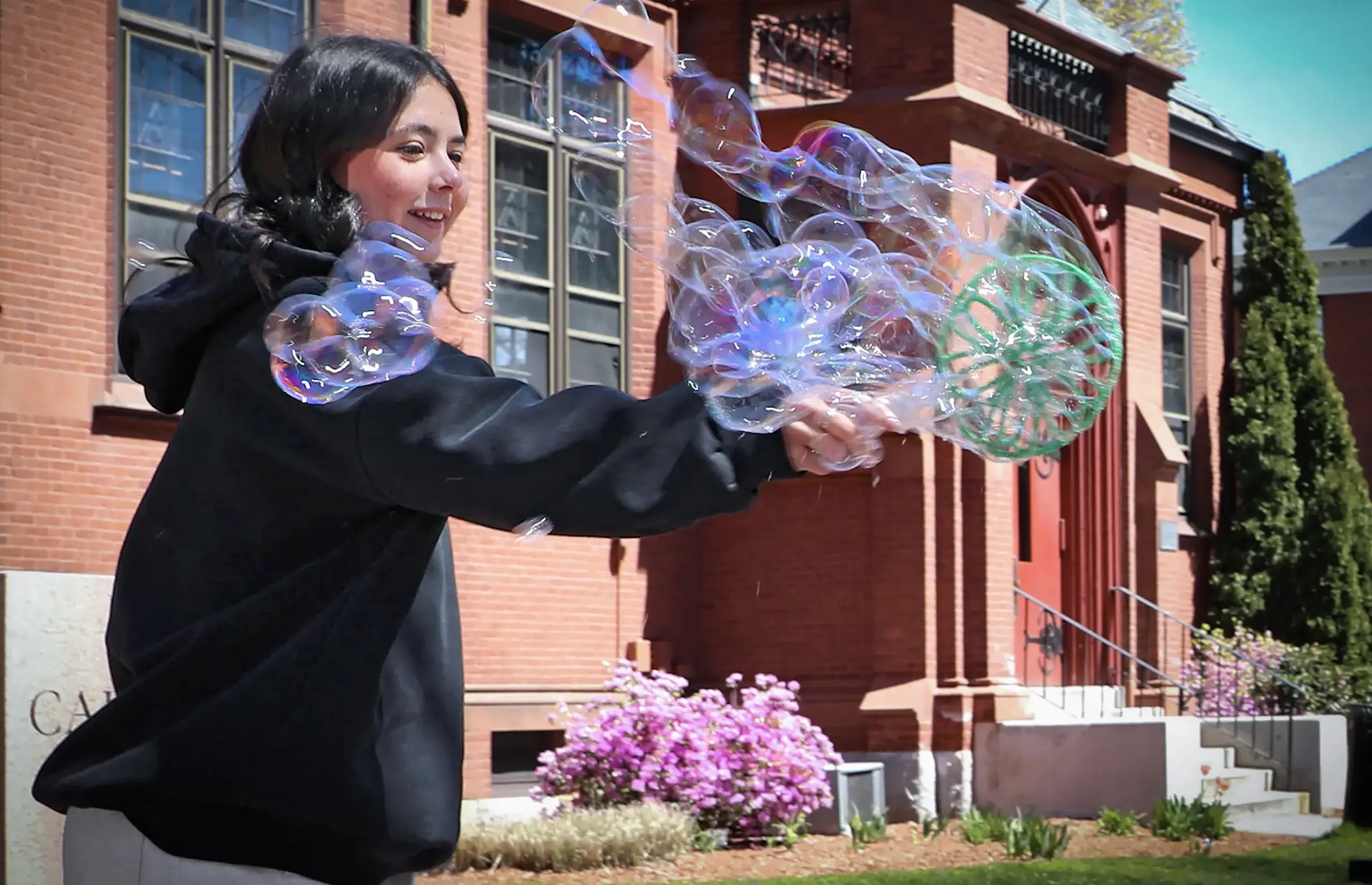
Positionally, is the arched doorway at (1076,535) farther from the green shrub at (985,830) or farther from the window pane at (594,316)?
the green shrub at (985,830)

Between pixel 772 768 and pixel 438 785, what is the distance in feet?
36.8

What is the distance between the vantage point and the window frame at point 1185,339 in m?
22.8

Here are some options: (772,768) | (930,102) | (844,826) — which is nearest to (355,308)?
(772,768)

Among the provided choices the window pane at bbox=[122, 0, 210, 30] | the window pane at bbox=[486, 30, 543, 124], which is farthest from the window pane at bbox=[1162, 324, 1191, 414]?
the window pane at bbox=[122, 0, 210, 30]

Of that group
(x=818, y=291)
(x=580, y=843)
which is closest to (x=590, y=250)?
(x=580, y=843)

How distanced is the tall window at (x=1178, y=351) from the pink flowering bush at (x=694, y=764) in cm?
1059

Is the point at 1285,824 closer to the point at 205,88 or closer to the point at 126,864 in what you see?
the point at 205,88

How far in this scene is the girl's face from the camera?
8.50ft

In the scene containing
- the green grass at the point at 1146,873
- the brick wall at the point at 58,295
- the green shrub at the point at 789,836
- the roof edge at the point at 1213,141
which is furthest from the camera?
the roof edge at the point at 1213,141

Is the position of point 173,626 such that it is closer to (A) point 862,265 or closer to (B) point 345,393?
(B) point 345,393

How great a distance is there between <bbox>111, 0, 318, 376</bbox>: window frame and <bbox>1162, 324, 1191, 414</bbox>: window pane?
12.9 meters

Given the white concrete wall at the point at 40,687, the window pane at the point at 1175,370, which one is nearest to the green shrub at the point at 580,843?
the white concrete wall at the point at 40,687

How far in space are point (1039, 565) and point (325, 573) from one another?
56.8ft

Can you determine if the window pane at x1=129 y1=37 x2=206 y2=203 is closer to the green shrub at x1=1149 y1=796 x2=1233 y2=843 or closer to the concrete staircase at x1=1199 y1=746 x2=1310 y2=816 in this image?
the green shrub at x1=1149 y1=796 x2=1233 y2=843
